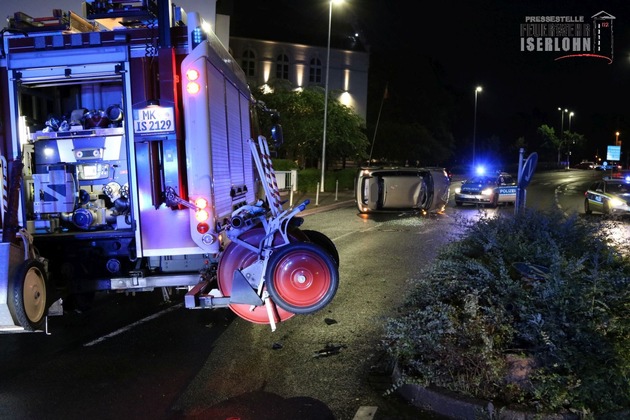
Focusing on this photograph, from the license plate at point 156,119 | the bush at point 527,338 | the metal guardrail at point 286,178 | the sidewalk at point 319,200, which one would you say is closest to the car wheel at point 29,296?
the license plate at point 156,119

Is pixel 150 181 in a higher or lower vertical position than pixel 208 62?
lower

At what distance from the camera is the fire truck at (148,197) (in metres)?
4.64

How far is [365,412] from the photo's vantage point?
425 centimetres

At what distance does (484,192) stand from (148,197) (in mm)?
20147

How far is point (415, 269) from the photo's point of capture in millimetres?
10047

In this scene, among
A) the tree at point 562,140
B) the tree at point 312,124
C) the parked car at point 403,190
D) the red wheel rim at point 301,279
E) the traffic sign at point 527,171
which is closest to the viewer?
the red wheel rim at point 301,279

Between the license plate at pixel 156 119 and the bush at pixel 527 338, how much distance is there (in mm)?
2666

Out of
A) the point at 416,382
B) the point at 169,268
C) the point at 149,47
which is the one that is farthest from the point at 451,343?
the point at 149,47

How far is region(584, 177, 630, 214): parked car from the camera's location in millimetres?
17750

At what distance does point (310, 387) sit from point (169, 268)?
5.85 feet

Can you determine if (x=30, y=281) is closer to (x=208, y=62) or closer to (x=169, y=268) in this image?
(x=169, y=268)

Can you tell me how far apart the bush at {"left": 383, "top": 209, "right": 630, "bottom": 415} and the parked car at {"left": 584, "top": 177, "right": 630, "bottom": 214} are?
46.8 feet

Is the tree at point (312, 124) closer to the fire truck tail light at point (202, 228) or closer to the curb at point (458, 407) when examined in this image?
the fire truck tail light at point (202, 228)

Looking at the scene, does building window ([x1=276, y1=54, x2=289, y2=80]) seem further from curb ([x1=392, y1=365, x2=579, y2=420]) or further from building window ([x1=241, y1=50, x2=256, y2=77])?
curb ([x1=392, y1=365, x2=579, y2=420])
